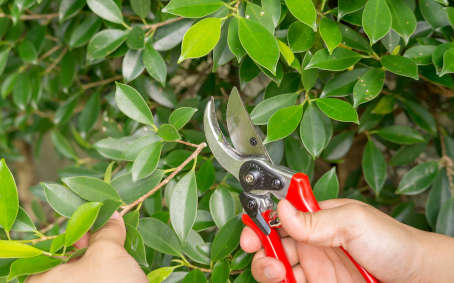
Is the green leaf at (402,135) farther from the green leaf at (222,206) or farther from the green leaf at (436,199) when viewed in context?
the green leaf at (222,206)

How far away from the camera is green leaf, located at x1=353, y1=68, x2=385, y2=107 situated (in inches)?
24.8

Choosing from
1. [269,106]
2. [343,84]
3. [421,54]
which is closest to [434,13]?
[421,54]

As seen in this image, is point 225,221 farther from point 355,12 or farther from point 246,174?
point 355,12

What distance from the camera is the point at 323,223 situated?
0.60 m

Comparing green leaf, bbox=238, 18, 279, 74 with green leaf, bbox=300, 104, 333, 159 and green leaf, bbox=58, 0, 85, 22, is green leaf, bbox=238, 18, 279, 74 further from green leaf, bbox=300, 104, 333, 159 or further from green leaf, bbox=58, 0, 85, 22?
green leaf, bbox=58, 0, 85, 22

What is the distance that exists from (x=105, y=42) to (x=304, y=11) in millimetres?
350

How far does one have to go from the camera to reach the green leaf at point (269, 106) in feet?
2.13

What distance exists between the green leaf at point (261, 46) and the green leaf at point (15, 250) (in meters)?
0.38

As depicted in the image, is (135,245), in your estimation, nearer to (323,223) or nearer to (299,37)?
(323,223)

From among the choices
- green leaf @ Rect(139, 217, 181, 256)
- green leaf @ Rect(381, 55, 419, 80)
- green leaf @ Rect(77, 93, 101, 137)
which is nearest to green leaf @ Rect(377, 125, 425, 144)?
green leaf @ Rect(381, 55, 419, 80)

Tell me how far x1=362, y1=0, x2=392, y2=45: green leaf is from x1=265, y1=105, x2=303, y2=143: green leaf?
5.7 inches

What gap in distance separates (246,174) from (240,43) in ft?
0.63

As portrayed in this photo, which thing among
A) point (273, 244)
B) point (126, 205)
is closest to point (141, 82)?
point (126, 205)

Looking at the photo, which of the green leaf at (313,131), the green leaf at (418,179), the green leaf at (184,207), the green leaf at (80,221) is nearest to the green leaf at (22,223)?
the green leaf at (80,221)
